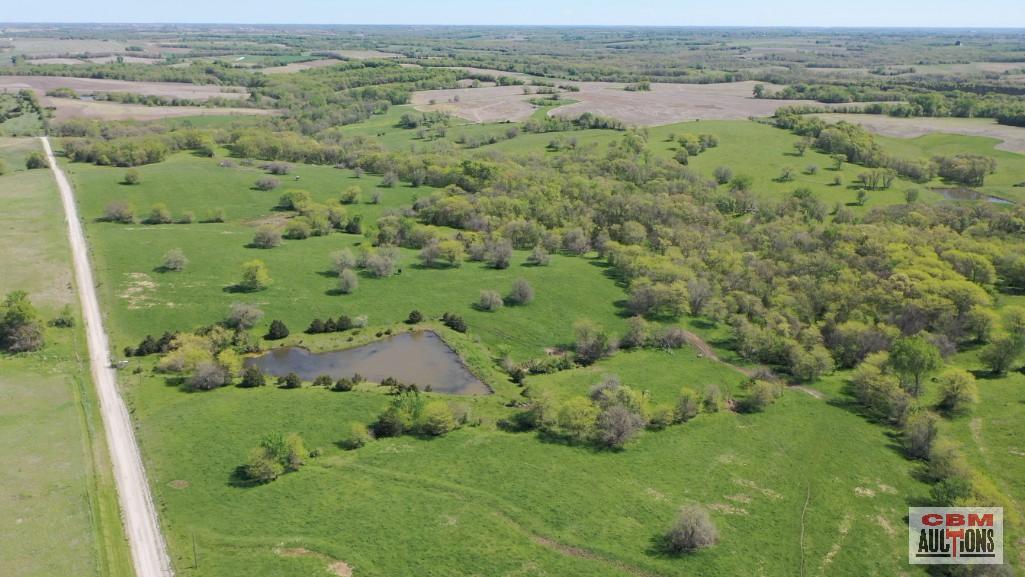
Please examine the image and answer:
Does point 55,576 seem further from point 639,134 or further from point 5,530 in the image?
point 639,134

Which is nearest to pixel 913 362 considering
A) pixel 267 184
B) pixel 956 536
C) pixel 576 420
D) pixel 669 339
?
pixel 956 536

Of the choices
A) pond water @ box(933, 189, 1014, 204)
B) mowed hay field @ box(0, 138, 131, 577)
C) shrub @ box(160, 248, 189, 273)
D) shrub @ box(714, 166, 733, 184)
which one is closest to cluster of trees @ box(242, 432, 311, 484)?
mowed hay field @ box(0, 138, 131, 577)

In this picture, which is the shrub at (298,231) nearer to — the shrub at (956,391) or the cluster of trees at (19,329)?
the cluster of trees at (19,329)

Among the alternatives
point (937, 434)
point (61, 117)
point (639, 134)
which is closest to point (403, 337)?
point (937, 434)

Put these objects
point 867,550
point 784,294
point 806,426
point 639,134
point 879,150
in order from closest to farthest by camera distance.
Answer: point 867,550 → point 806,426 → point 784,294 → point 879,150 → point 639,134

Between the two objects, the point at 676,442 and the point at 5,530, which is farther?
the point at 676,442

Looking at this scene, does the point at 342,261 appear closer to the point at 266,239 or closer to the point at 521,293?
the point at 266,239

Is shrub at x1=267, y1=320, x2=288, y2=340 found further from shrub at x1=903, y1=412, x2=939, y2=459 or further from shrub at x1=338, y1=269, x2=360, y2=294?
shrub at x1=903, y1=412, x2=939, y2=459
